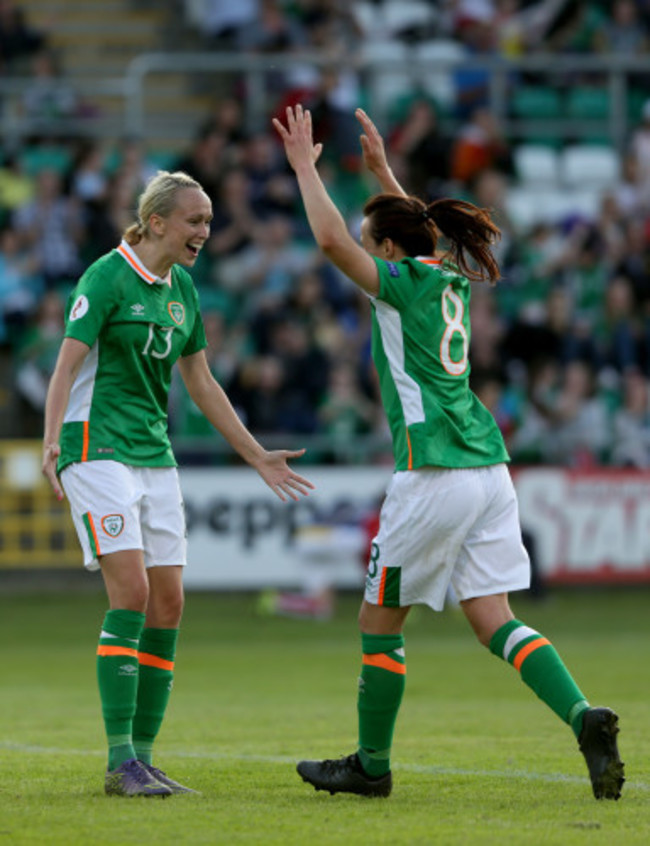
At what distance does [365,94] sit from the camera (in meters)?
21.4

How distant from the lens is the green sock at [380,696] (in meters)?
6.59

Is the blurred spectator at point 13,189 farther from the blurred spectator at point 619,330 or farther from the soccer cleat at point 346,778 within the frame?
the soccer cleat at point 346,778

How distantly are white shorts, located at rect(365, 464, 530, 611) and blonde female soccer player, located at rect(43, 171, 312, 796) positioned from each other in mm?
581

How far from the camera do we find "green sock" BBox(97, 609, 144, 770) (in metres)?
6.57

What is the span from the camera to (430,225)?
6750 mm

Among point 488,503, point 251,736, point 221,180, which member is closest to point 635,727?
point 251,736

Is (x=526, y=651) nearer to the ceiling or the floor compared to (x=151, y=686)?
nearer to the ceiling

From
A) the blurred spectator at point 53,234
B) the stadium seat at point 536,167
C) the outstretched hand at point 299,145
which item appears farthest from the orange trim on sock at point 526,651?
the stadium seat at point 536,167

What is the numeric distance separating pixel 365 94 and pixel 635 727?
13741 mm

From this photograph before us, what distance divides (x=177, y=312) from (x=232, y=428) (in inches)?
22.2

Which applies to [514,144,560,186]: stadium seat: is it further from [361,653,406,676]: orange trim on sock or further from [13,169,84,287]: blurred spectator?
[361,653,406,676]: orange trim on sock

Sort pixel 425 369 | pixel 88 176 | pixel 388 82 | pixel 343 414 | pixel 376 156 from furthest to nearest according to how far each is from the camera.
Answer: pixel 388 82
pixel 88 176
pixel 343 414
pixel 376 156
pixel 425 369

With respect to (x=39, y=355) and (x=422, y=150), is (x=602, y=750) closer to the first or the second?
(x=39, y=355)

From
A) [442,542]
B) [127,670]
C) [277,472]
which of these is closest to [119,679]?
[127,670]
